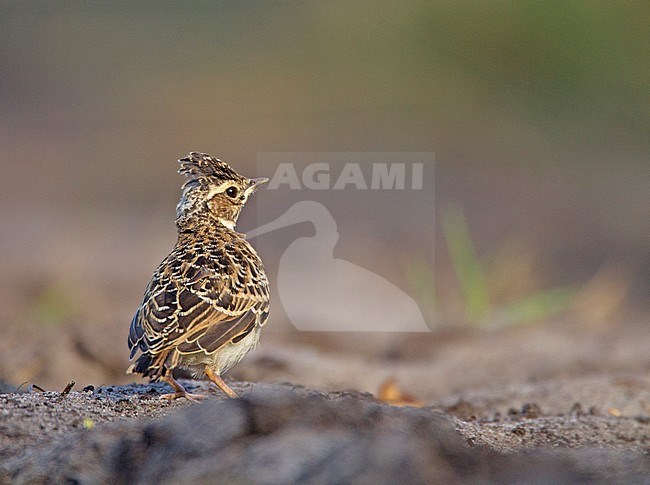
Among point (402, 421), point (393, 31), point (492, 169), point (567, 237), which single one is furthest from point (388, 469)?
point (393, 31)

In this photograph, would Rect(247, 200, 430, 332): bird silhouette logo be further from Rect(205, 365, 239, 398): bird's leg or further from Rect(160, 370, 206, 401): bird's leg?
Rect(160, 370, 206, 401): bird's leg

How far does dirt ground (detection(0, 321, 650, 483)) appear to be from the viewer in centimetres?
391

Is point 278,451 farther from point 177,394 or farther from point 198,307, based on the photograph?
point 198,307

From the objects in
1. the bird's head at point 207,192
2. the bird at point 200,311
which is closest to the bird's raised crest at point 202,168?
the bird's head at point 207,192

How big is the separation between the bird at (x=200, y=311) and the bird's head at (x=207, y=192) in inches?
1.3

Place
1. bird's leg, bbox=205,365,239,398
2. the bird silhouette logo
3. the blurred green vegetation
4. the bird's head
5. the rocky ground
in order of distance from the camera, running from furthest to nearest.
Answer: the bird silhouette logo < the blurred green vegetation < the bird's head < bird's leg, bbox=205,365,239,398 < the rocky ground

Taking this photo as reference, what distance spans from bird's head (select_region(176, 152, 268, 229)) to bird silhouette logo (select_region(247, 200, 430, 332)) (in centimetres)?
398

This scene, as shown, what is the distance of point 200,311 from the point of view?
5.99m

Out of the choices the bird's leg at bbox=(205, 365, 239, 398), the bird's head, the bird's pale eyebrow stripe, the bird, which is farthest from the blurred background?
the bird's leg at bbox=(205, 365, 239, 398)

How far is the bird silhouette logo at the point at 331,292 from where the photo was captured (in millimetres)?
11375

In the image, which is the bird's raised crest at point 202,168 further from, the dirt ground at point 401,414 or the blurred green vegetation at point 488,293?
the blurred green vegetation at point 488,293

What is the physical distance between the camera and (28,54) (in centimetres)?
2642

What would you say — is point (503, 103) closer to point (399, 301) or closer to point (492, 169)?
point (492, 169)

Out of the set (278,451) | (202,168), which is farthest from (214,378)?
(278,451)
